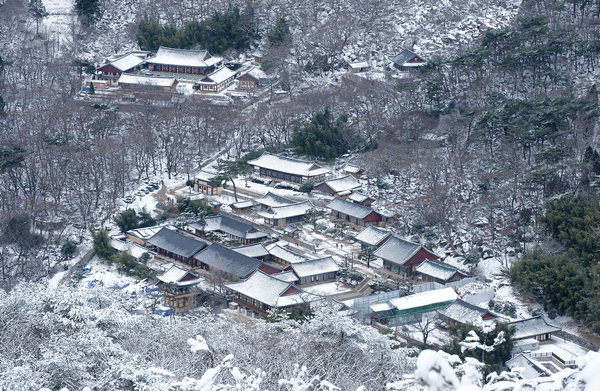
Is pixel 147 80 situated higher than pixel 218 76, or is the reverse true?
pixel 218 76

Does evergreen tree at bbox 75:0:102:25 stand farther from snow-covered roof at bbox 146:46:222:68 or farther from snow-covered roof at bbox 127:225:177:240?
snow-covered roof at bbox 127:225:177:240

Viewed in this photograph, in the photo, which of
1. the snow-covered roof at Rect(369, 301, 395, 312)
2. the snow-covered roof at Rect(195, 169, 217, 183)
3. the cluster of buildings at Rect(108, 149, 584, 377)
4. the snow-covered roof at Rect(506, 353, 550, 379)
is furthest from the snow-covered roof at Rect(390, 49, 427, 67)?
the snow-covered roof at Rect(506, 353, 550, 379)

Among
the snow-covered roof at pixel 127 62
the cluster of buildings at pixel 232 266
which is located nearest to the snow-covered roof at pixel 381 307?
the cluster of buildings at pixel 232 266

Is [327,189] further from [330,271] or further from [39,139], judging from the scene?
[39,139]

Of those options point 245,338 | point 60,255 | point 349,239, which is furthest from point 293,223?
point 245,338

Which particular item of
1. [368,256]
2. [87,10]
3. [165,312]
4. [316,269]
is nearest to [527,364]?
[316,269]

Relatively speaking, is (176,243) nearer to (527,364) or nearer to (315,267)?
(315,267)

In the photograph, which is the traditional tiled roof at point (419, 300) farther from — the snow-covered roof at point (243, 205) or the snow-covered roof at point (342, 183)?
the snow-covered roof at point (243, 205)
